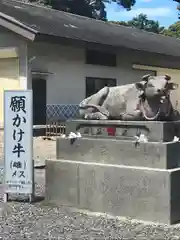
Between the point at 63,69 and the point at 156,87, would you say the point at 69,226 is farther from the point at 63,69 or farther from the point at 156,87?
the point at 63,69

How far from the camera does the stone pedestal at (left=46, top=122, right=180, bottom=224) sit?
623 centimetres

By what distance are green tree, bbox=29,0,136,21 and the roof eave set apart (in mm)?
19996

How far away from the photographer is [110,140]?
684 centimetres

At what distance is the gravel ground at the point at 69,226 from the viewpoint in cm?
567

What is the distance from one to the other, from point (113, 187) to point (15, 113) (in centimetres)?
199

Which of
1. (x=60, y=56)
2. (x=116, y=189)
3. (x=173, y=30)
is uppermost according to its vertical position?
(x=173, y=30)

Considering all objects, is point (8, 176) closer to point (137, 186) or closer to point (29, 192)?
point (29, 192)

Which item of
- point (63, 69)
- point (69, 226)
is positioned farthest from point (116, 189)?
point (63, 69)

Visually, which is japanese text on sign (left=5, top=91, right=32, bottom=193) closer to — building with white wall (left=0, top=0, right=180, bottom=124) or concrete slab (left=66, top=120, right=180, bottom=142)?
concrete slab (left=66, top=120, right=180, bottom=142)

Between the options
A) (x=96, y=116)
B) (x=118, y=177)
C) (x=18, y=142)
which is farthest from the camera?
(x=18, y=142)

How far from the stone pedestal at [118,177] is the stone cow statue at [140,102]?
0.28 metres

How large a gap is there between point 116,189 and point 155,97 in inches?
53.4

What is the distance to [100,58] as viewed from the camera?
1881 cm

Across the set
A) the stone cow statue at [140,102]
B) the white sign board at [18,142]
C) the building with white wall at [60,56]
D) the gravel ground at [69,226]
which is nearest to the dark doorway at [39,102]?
the building with white wall at [60,56]
